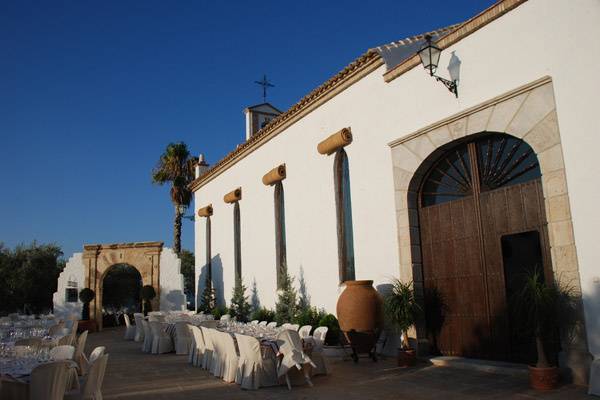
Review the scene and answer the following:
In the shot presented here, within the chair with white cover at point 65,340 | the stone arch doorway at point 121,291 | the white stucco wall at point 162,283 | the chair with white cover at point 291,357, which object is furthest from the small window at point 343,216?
the stone arch doorway at point 121,291

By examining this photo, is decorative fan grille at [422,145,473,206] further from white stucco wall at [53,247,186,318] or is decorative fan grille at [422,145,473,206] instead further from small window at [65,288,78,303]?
small window at [65,288,78,303]

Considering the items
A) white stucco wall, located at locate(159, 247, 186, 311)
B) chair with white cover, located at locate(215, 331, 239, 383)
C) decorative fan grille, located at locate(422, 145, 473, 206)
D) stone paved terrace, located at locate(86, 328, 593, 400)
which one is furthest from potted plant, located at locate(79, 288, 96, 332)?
decorative fan grille, located at locate(422, 145, 473, 206)

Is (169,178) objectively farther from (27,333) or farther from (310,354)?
(310,354)

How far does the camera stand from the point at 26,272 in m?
26.0

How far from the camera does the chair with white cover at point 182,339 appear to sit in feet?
40.4

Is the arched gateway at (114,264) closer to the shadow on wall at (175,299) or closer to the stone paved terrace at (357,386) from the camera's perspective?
the shadow on wall at (175,299)

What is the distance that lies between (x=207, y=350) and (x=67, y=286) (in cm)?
1512

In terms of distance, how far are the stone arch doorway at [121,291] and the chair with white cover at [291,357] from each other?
2395cm

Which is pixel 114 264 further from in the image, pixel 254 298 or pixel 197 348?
pixel 197 348

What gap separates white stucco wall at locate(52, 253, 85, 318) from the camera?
2195cm

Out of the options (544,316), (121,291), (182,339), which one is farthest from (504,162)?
(121,291)

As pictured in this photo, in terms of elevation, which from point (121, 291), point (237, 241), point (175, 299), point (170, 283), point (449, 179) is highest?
point (449, 179)

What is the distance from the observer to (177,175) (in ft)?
90.8

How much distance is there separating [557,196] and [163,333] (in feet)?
32.2
